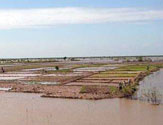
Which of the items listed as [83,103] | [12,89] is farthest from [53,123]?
[12,89]

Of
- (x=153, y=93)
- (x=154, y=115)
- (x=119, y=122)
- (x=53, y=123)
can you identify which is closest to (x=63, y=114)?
(x=53, y=123)

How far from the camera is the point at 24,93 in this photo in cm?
1289

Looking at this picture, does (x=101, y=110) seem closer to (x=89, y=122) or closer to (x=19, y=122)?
(x=89, y=122)

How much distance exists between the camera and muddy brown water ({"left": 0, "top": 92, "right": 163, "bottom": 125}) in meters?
7.94

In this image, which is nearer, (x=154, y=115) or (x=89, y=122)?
(x=89, y=122)

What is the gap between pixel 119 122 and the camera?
25.4ft

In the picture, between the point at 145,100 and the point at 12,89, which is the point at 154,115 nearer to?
the point at 145,100

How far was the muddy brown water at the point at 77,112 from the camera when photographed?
7938 mm

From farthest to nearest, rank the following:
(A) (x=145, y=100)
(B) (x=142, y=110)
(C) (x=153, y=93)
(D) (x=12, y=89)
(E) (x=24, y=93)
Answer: (D) (x=12, y=89) → (E) (x=24, y=93) → (C) (x=153, y=93) → (A) (x=145, y=100) → (B) (x=142, y=110)

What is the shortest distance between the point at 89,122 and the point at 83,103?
250cm

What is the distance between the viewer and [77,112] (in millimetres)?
9039

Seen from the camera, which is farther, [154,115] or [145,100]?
[145,100]

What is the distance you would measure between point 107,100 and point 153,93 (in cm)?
176

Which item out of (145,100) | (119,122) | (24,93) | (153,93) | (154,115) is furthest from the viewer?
(24,93)
